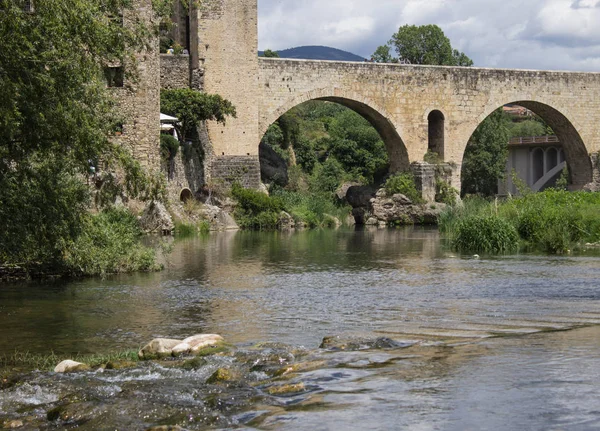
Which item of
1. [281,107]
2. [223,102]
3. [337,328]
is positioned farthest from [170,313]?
[281,107]

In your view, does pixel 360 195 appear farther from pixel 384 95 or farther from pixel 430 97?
pixel 430 97

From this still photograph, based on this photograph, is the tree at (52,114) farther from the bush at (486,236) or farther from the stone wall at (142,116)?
the stone wall at (142,116)

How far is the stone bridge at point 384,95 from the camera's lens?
2900 cm

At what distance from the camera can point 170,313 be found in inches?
442

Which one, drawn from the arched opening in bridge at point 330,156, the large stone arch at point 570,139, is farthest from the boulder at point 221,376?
the large stone arch at point 570,139

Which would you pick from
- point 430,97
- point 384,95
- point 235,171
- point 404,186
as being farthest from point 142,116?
point 430,97

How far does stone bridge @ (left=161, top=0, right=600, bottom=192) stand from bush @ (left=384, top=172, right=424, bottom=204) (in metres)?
0.62

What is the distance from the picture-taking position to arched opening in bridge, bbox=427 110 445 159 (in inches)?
1326

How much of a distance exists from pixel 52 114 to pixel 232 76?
62.8ft

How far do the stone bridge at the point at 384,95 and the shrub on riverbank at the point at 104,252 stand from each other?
13.3 m

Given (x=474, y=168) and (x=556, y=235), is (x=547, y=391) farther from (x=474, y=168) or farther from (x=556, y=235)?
(x=474, y=168)

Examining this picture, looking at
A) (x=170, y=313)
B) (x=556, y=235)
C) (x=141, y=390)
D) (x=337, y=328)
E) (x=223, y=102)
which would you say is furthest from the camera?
(x=223, y=102)

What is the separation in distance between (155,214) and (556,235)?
10.1m

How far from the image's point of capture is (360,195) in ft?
112
